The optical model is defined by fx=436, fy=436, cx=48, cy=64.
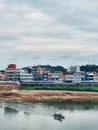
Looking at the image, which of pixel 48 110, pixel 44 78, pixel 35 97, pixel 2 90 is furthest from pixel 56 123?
pixel 44 78

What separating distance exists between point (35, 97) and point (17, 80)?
2558 centimetres

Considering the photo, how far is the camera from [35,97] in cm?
7688

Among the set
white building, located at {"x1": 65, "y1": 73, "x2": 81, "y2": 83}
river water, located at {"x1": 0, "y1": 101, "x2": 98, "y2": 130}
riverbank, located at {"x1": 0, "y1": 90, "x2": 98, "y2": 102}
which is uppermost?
white building, located at {"x1": 65, "y1": 73, "x2": 81, "y2": 83}

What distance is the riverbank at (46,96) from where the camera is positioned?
75.9 metres

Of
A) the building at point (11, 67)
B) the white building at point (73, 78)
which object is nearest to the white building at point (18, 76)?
the building at point (11, 67)

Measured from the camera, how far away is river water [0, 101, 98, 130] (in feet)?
147

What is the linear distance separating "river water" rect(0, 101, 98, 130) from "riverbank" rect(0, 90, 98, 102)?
920 cm

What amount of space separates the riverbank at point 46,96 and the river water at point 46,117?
9202 millimetres

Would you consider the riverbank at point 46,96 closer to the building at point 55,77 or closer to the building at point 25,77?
the building at point 25,77

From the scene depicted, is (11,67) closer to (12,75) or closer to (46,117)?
(12,75)

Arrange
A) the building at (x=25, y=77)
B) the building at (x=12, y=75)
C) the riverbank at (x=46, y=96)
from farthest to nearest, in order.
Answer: the building at (x=12, y=75), the building at (x=25, y=77), the riverbank at (x=46, y=96)

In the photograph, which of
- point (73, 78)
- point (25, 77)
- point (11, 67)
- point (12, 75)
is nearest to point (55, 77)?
point (73, 78)

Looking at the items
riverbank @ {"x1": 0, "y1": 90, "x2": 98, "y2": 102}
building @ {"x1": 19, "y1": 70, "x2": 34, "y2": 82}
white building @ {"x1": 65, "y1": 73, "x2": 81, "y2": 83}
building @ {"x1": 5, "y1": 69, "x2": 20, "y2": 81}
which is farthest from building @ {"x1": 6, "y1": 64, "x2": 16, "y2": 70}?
riverbank @ {"x1": 0, "y1": 90, "x2": 98, "y2": 102}

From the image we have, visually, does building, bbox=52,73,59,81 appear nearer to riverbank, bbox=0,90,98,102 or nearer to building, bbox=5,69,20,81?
building, bbox=5,69,20,81
